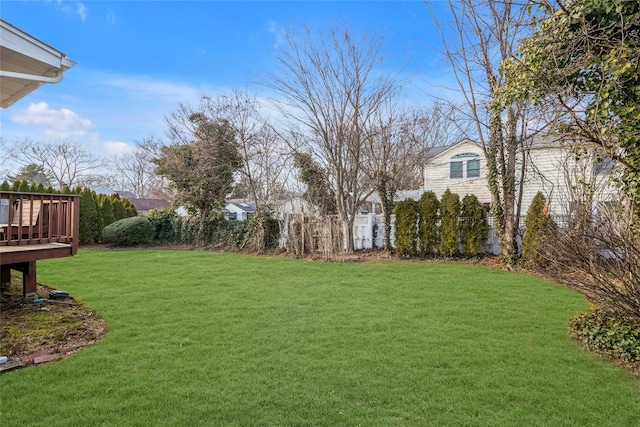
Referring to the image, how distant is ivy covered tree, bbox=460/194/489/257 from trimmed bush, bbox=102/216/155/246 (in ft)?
33.1

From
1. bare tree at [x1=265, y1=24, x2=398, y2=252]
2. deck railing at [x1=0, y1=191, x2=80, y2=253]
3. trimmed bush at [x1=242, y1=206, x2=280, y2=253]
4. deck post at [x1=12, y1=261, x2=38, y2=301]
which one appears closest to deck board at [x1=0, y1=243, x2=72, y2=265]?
deck railing at [x1=0, y1=191, x2=80, y2=253]

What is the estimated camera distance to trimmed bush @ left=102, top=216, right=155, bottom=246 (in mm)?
11617

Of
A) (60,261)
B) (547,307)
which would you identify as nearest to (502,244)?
(547,307)

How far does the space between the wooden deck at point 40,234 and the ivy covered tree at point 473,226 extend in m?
8.04

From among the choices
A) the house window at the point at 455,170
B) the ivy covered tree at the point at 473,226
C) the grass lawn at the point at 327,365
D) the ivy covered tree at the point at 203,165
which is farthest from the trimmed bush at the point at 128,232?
the house window at the point at 455,170

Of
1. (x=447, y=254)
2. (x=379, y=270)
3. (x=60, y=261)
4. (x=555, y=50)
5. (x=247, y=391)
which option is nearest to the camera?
(x=247, y=391)

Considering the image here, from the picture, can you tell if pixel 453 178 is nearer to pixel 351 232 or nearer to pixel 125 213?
pixel 351 232

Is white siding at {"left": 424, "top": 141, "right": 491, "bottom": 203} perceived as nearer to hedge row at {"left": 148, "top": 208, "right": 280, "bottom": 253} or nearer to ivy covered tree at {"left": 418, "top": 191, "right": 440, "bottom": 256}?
A: ivy covered tree at {"left": 418, "top": 191, "right": 440, "bottom": 256}

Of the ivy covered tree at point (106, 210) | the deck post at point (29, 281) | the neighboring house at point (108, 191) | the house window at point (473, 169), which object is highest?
the neighboring house at point (108, 191)

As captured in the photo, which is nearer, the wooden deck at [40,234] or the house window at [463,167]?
the wooden deck at [40,234]

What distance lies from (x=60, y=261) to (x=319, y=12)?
8.72m

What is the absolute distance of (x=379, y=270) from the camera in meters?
7.51

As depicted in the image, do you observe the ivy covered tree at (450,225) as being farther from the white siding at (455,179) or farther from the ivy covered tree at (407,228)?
the white siding at (455,179)

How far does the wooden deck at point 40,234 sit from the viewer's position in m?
4.50
